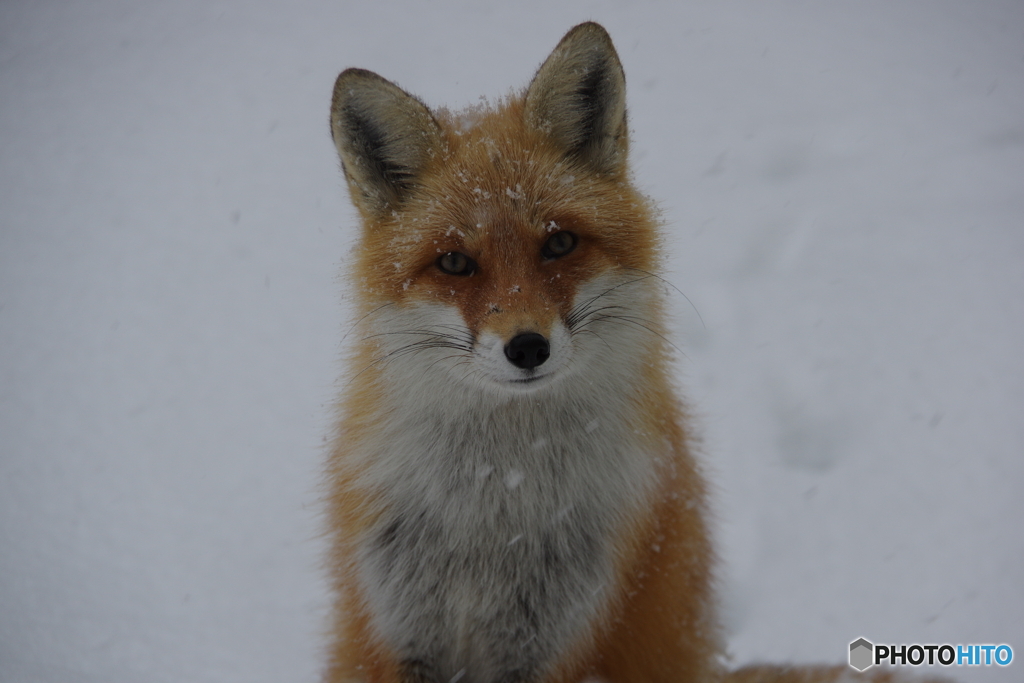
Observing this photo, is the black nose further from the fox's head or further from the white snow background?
the white snow background

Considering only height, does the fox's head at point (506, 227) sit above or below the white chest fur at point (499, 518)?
above

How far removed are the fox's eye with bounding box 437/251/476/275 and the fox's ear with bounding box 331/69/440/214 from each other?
12.8 inches

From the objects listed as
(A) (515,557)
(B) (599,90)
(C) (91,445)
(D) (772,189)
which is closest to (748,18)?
(D) (772,189)

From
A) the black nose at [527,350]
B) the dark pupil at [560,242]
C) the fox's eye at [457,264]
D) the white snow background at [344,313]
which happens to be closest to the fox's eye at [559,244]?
the dark pupil at [560,242]

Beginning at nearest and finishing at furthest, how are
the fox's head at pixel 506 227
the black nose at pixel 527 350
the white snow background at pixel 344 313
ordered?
the black nose at pixel 527 350, the fox's head at pixel 506 227, the white snow background at pixel 344 313

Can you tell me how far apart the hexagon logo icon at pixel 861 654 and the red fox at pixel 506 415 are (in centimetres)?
68

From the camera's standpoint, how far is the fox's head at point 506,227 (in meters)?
1.77

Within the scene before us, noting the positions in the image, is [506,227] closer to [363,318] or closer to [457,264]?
[457,264]

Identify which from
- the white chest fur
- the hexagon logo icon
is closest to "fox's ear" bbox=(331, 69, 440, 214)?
the white chest fur

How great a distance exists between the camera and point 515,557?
6.36 ft

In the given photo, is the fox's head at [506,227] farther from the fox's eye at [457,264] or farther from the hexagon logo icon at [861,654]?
the hexagon logo icon at [861,654]

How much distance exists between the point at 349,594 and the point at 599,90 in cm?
180

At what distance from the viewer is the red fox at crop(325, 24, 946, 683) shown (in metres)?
1.87

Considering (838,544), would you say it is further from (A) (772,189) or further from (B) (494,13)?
(B) (494,13)
